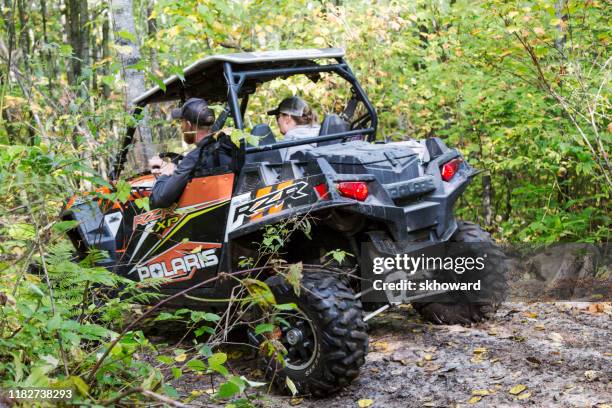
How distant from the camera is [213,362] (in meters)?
2.59

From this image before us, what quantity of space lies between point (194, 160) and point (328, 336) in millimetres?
1585

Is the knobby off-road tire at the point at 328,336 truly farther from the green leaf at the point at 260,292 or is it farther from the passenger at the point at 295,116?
the passenger at the point at 295,116

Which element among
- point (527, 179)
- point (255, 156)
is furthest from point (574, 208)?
point (255, 156)

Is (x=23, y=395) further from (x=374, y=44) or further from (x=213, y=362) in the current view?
(x=374, y=44)

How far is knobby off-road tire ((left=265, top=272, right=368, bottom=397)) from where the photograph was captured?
4012mm

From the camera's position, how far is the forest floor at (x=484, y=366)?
→ 3.91 m

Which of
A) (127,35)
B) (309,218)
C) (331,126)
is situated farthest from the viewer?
(331,126)

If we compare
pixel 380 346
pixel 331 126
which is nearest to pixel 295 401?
pixel 380 346

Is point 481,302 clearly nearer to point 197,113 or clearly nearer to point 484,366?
point 484,366

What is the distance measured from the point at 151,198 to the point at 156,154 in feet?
1.87

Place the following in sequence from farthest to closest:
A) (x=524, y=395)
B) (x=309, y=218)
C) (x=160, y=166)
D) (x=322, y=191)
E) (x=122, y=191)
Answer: (x=160, y=166) → (x=309, y=218) → (x=322, y=191) → (x=524, y=395) → (x=122, y=191)

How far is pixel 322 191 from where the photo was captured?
4.15 m

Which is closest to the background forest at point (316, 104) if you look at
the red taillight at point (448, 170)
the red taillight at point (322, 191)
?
the red taillight at point (448, 170)

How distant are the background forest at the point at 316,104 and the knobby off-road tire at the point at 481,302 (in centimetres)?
105
